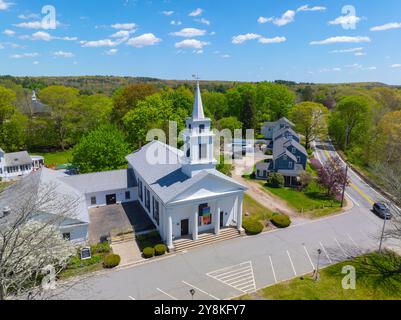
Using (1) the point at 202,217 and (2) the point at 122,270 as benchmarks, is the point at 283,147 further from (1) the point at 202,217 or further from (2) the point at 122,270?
(2) the point at 122,270

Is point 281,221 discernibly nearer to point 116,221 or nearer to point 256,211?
point 256,211

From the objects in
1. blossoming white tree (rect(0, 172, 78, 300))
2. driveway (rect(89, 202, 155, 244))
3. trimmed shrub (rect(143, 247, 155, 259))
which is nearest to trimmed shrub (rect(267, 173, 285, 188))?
driveway (rect(89, 202, 155, 244))

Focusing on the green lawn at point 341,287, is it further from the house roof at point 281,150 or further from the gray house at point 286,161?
the house roof at point 281,150

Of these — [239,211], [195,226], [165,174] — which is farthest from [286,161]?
[195,226]

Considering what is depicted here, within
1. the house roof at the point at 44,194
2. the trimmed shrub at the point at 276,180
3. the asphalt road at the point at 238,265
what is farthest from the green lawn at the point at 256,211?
the house roof at the point at 44,194

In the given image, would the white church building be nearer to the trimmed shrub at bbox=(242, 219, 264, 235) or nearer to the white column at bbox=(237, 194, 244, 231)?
the white column at bbox=(237, 194, 244, 231)

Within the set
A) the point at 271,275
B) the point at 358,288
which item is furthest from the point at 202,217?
the point at 358,288

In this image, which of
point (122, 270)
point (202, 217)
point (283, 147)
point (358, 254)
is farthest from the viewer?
point (283, 147)
